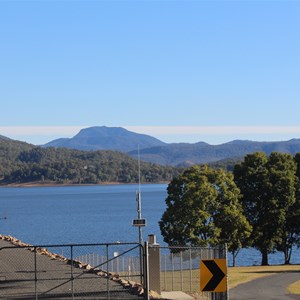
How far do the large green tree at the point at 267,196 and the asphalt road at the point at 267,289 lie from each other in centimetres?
1555

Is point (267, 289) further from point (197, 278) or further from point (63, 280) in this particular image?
point (63, 280)

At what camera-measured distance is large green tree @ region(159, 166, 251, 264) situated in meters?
61.6

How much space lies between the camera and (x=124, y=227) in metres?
125

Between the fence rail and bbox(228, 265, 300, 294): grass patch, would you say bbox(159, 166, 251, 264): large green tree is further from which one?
the fence rail

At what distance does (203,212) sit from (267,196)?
33.8 feet

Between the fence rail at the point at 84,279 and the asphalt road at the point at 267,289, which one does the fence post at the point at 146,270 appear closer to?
the fence rail at the point at 84,279

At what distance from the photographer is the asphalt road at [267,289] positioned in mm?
38688

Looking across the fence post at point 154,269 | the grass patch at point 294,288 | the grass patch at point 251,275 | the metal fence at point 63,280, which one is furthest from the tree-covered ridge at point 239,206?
the fence post at point 154,269

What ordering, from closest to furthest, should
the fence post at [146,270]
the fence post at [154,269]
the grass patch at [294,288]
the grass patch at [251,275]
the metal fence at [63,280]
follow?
the fence post at [146,270] < the metal fence at [63,280] < the fence post at [154,269] < the grass patch at [294,288] < the grass patch at [251,275]

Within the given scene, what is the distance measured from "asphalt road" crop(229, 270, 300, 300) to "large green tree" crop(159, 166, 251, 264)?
402 inches

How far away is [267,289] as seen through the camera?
43281 millimetres

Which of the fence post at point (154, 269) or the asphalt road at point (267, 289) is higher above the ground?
the fence post at point (154, 269)

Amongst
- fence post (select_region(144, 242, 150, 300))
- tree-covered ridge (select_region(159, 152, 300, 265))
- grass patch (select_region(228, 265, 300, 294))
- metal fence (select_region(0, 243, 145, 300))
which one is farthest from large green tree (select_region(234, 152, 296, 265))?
fence post (select_region(144, 242, 150, 300))

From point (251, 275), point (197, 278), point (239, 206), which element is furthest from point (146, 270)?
point (239, 206)
